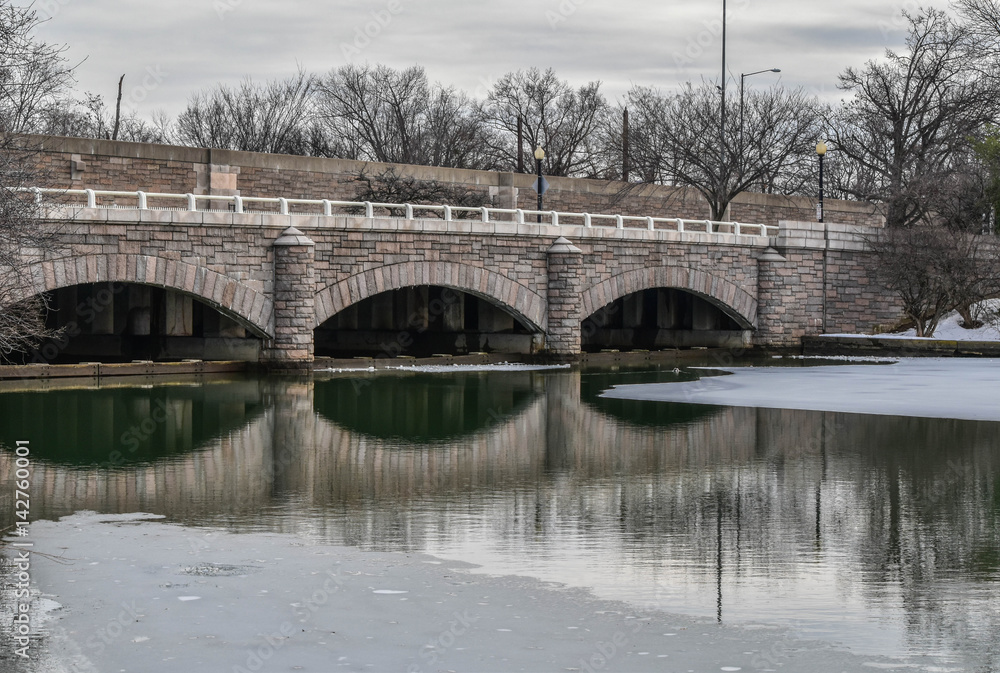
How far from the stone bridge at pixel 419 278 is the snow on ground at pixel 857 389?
6.07 metres

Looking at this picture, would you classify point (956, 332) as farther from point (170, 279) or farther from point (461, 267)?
point (170, 279)

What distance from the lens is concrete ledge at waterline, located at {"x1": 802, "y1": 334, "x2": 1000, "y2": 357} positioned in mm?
36562

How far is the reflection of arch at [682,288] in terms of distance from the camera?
37.4 m

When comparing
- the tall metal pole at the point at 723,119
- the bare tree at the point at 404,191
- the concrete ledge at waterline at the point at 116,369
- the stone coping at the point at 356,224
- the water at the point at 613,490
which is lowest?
the water at the point at 613,490

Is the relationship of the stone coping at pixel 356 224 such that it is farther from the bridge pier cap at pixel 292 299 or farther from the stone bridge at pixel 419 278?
the bridge pier cap at pixel 292 299

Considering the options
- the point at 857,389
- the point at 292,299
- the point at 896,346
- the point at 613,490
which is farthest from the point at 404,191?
the point at 613,490

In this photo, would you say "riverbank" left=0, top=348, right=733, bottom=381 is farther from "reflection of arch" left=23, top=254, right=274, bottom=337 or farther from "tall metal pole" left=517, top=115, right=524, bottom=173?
"tall metal pole" left=517, top=115, right=524, bottom=173

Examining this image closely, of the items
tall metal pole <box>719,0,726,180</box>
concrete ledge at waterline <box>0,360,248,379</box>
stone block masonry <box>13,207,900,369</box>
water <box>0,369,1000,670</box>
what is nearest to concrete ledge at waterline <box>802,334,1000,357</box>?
stone block masonry <box>13,207,900,369</box>

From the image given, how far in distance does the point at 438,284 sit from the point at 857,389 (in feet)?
38.5

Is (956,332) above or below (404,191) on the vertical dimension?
below

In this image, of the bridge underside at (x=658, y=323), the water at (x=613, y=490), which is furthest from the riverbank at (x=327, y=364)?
the water at (x=613, y=490)

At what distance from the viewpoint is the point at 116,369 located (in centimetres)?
2925

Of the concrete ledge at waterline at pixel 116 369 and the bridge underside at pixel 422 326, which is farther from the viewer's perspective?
the bridge underside at pixel 422 326

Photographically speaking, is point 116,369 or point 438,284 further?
point 438,284
